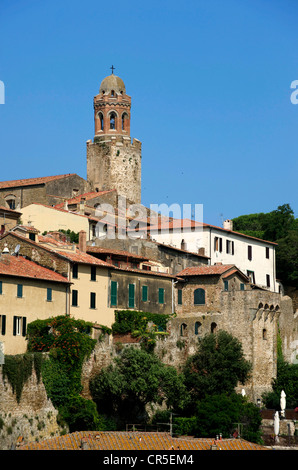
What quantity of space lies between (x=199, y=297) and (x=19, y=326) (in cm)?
1557

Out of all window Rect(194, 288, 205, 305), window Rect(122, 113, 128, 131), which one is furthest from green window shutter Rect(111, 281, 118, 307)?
window Rect(122, 113, 128, 131)

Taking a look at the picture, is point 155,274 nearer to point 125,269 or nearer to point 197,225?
point 125,269

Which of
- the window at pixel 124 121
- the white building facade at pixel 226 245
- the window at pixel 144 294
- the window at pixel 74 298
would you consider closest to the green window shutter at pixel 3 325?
the window at pixel 74 298

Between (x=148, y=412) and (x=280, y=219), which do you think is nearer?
(x=148, y=412)

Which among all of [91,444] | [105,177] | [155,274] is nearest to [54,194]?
[105,177]

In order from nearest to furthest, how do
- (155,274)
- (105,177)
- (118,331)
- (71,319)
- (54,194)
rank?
(71,319)
(118,331)
(155,274)
(54,194)
(105,177)

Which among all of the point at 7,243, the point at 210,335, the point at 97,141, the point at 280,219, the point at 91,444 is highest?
the point at 97,141

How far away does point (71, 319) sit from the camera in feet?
201

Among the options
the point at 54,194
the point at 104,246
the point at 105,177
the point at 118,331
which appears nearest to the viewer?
the point at 118,331

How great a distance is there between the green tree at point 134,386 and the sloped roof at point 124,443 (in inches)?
242

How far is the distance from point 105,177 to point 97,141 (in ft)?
12.4

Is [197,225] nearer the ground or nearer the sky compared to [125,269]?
nearer the sky

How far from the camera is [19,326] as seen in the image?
60.1 m

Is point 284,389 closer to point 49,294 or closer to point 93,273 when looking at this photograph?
point 93,273
